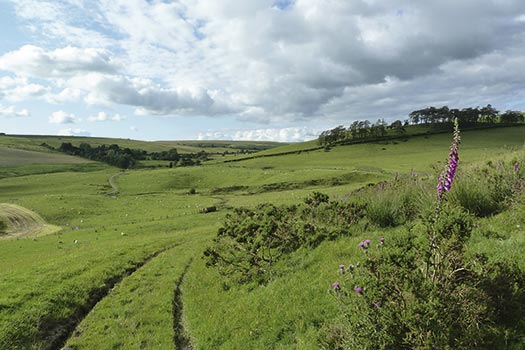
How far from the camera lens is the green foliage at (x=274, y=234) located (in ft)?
44.5

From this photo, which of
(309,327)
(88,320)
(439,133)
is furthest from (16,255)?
(439,133)

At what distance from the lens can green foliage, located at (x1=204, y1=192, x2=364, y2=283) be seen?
44.5 feet

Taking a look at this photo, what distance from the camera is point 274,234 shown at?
48.8 ft

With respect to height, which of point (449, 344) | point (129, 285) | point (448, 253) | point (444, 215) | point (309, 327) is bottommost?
point (129, 285)

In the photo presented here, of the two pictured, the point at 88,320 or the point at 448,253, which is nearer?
the point at 448,253

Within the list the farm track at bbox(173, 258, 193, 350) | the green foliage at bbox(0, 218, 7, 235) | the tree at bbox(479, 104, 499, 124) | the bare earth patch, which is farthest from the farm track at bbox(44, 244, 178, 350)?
the tree at bbox(479, 104, 499, 124)

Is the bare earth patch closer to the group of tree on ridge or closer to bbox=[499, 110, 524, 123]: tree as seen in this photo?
the group of tree on ridge

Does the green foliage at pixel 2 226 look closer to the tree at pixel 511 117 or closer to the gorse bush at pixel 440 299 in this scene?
the gorse bush at pixel 440 299

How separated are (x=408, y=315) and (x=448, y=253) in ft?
5.37

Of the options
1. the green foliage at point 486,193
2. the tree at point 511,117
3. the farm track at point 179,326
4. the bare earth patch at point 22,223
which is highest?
the tree at point 511,117

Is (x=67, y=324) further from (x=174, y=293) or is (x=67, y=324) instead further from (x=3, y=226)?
(x=3, y=226)

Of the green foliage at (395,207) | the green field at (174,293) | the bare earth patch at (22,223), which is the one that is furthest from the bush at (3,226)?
the green foliage at (395,207)

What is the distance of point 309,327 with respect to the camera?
28.2 ft

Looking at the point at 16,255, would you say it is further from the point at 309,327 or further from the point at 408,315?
the point at 408,315
